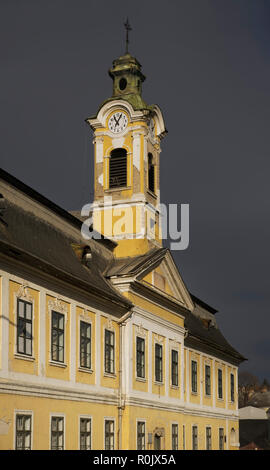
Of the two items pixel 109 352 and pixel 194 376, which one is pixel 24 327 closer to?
pixel 109 352

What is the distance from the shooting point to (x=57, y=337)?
89.2 feet

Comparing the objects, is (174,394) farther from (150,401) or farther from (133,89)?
(133,89)

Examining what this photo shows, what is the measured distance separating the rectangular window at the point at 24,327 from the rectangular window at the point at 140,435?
9.46m

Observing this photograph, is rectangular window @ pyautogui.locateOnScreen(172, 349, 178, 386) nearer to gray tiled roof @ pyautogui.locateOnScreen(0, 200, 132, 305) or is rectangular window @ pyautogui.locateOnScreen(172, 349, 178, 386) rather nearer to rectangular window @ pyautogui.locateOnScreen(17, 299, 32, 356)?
gray tiled roof @ pyautogui.locateOnScreen(0, 200, 132, 305)

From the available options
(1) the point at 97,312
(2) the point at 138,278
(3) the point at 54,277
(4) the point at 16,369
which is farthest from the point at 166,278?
(4) the point at 16,369

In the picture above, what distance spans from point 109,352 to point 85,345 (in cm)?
236

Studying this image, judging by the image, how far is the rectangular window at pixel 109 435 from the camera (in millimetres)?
30625

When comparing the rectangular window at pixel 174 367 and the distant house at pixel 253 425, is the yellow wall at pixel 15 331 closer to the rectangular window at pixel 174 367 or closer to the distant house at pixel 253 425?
the rectangular window at pixel 174 367

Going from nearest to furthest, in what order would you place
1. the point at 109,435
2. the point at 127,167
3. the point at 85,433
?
the point at 85,433
the point at 109,435
the point at 127,167

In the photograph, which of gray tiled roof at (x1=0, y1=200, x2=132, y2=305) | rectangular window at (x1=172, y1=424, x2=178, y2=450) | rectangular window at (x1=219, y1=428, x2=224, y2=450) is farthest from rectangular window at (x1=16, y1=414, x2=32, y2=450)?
rectangular window at (x1=219, y1=428, x2=224, y2=450)

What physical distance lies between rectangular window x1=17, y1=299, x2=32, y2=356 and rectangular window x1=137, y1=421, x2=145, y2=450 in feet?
31.0

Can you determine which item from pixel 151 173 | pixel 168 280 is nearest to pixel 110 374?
pixel 168 280

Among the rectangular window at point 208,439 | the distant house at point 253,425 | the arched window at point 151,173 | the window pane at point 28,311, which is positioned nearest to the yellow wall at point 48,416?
the window pane at point 28,311
